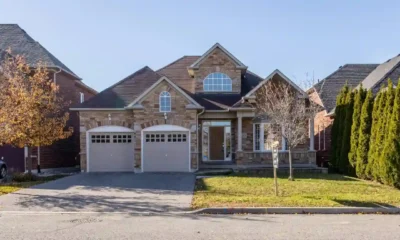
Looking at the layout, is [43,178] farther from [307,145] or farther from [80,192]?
[307,145]

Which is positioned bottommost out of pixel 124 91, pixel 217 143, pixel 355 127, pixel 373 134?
pixel 217 143

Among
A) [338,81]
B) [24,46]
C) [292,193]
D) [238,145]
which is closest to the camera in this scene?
[292,193]

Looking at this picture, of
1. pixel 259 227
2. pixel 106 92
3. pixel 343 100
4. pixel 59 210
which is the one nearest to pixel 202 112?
pixel 106 92

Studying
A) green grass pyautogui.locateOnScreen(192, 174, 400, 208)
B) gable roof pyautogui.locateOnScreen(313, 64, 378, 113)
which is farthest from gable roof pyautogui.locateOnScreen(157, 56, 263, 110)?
gable roof pyautogui.locateOnScreen(313, 64, 378, 113)

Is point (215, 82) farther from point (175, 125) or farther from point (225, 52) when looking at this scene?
point (175, 125)

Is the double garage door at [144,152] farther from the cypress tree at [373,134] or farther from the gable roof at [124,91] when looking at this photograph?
the cypress tree at [373,134]

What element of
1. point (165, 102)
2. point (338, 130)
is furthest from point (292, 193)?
point (338, 130)

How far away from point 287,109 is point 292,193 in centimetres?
563

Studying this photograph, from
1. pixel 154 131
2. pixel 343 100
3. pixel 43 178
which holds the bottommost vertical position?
pixel 43 178

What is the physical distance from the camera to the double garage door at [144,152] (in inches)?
806

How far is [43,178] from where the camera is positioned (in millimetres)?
18422

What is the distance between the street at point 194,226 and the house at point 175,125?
33.7 ft

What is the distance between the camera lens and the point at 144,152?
67.1 ft

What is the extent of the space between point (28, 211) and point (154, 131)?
34.2ft
